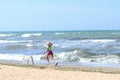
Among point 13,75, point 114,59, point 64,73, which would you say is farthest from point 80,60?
point 13,75

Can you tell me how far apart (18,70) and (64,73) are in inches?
70.2

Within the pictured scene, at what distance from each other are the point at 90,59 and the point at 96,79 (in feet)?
30.0

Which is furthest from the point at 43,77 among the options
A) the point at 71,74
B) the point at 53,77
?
the point at 71,74

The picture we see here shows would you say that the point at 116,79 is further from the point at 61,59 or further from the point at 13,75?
the point at 61,59

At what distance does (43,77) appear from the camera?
12.5 meters

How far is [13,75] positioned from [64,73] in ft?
6.56

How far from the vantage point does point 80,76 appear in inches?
508

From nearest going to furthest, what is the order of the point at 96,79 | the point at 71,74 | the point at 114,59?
the point at 96,79 < the point at 71,74 < the point at 114,59

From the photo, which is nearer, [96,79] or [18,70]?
[96,79]

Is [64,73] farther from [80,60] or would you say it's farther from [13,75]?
[80,60]

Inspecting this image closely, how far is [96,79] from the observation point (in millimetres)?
12188

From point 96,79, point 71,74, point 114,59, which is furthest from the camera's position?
point 114,59

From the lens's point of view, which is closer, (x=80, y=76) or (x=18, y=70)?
(x=80, y=76)

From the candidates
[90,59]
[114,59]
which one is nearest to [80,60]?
[90,59]
